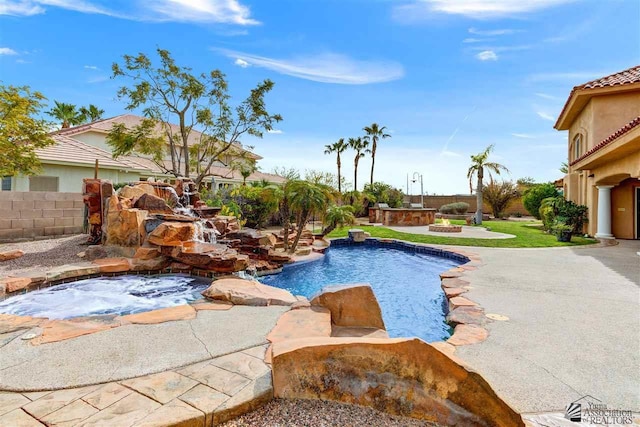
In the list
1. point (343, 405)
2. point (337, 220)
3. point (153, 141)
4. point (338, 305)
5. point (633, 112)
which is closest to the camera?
point (343, 405)

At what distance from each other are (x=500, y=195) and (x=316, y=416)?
28.5 metres

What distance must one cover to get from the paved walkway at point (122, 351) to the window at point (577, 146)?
1846cm

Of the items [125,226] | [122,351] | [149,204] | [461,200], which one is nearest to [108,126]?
[149,204]

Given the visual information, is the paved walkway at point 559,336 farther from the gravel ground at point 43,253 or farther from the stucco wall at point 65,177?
the stucco wall at point 65,177

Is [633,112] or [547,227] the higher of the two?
[633,112]

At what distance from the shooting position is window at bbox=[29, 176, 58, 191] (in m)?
13.2

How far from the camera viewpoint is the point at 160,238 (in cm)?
745

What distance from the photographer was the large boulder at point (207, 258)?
23.6 feet

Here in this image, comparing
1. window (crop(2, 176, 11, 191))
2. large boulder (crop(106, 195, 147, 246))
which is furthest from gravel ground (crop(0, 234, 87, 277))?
window (crop(2, 176, 11, 191))

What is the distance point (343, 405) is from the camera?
2.33 metres

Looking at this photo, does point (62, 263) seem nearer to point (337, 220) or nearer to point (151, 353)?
point (151, 353)

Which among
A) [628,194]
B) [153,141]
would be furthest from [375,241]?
[153,141]

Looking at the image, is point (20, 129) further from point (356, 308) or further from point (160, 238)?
point (356, 308)

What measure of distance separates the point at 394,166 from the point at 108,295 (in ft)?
104
